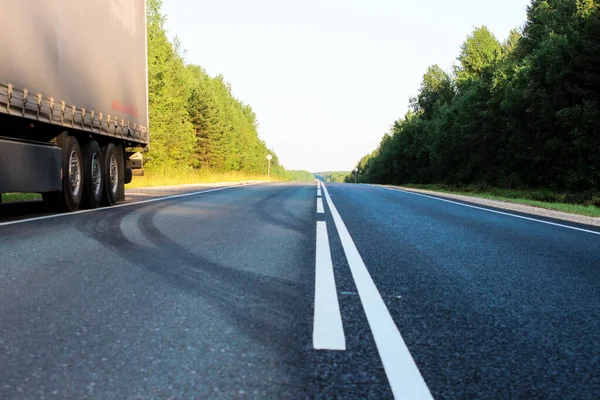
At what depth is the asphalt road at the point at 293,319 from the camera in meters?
2.03

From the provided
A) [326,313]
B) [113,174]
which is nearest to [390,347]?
[326,313]

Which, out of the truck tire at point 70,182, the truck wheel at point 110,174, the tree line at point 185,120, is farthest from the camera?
the tree line at point 185,120

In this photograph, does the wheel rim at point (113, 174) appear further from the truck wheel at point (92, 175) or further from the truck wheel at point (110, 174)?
the truck wheel at point (92, 175)

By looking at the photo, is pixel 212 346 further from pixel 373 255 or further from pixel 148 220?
pixel 148 220

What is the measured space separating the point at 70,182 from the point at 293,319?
24.0 ft

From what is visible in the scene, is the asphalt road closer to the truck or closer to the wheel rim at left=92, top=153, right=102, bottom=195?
the truck

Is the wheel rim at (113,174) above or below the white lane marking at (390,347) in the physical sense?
→ above

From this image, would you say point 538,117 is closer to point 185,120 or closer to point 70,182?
point 70,182

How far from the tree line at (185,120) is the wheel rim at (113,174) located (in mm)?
22515

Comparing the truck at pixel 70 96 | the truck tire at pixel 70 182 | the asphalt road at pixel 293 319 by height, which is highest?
the truck at pixel 70 96

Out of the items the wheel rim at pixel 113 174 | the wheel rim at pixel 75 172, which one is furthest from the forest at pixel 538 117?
the wheel rim at pixel 75 172

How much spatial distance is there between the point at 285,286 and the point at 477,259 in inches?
94.4

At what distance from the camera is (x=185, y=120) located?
1948 inches

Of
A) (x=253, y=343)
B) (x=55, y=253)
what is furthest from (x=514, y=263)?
(x=55, y=253)
